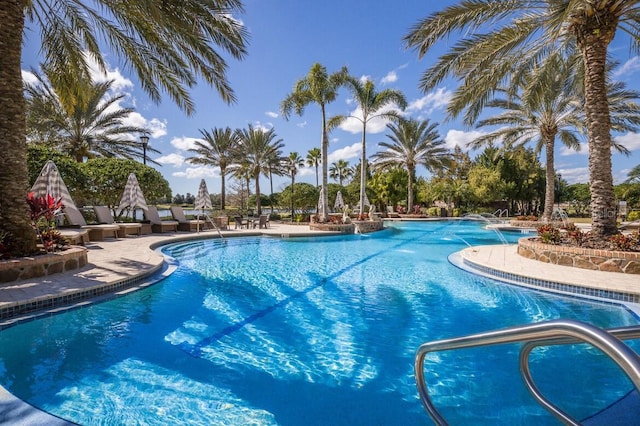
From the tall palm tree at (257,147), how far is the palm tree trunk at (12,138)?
25.3 metres

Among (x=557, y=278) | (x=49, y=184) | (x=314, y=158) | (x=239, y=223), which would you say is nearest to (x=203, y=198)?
(x=239, y=223)

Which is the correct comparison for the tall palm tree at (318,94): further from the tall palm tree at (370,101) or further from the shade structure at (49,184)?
the shade structure at (49,184)

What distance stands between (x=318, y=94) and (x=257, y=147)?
14409 mm

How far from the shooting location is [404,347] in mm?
4781

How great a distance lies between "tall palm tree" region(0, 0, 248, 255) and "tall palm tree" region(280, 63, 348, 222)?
10.7 meters

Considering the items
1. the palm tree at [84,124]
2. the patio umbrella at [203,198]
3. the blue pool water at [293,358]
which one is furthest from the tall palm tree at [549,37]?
the palm tree at [84,124]

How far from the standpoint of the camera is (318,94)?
65.1 ft

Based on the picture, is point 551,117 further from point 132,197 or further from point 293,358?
point 132,197

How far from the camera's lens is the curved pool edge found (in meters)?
6.29

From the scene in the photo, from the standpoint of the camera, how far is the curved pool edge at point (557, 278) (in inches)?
248

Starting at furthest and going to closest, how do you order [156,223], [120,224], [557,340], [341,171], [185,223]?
[341,171] < [185,223] < [156,223] < [120,224] < [557,340]

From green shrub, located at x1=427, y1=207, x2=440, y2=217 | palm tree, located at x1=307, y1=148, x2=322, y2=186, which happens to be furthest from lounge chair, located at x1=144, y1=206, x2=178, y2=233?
palm tree, located at x1=307, y1=148, x2=322, y2=186

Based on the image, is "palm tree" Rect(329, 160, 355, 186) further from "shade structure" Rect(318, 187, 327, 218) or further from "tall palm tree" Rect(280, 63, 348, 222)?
"tall palm tree" Rect(280, 63, 348, 222)

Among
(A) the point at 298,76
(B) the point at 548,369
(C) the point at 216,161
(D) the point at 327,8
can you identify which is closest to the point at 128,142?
(C) the point at 216,161
